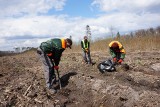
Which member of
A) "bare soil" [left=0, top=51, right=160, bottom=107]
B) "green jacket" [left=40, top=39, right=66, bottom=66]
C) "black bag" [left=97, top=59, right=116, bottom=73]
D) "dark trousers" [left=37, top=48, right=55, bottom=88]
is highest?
"green jacket" [left=40, top=39, right=66, bottom=66]

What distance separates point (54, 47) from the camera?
9.41 metres

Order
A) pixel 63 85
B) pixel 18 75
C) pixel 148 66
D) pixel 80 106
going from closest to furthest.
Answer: pixel 80 106 < pixel 63 85 < pixel 18 75 < pixel 148 66

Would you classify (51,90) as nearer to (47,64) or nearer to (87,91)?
(47,64)

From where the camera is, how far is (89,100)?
929cm

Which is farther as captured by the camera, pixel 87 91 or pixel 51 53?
pixel 87 91

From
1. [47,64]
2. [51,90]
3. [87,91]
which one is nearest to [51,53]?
[47,64]

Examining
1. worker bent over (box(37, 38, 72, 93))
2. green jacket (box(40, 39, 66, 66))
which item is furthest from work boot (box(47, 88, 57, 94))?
green jacket (box(40, 39, 66, 66))

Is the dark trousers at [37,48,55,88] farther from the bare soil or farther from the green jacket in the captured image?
the bare soil

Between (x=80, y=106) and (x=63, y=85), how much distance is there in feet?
5.29

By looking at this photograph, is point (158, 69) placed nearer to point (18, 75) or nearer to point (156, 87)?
point (156, 87)

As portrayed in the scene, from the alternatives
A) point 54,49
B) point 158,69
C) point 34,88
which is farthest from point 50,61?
point 158,69

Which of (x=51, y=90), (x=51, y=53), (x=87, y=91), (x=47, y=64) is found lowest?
(x=87, y=91)

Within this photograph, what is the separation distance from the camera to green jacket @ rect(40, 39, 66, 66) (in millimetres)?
9305

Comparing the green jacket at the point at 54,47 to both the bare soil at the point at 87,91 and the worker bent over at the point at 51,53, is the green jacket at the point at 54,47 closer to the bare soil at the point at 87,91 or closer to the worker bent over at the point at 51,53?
the worker bent over at the point at 51,53
